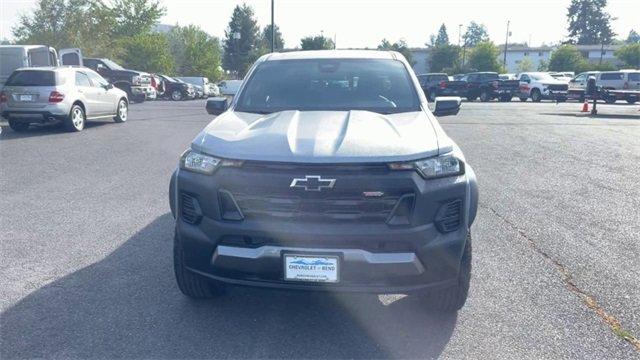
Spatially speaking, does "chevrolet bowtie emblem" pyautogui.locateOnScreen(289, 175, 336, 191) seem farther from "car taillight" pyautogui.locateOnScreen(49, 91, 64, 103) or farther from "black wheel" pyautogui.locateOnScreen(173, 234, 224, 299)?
"car taillight" pyautogui.locateOnScreen(49, 91, 64, 103)

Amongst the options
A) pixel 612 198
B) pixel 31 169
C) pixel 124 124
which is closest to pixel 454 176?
pixel 612 198

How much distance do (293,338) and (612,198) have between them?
18.6ft

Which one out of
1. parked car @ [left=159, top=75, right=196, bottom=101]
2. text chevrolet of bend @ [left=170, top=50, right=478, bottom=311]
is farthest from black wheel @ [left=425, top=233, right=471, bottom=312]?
parked car @ [left=159, top=75, right=196, bottom=101]

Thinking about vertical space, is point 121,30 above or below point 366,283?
above

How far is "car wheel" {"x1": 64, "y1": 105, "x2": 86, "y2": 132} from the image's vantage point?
46.5 feet

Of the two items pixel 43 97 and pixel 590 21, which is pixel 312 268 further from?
pixel 590 21

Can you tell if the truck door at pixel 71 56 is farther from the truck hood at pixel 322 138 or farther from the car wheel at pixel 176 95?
the truck hood at pixel 322 138

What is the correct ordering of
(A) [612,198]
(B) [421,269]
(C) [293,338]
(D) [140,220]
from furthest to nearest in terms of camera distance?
(A) [612,198]
(D) [140,220]
(C) [293,338]
(B) [421,269]

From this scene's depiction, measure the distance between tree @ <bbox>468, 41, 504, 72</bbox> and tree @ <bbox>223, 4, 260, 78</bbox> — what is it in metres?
31.8

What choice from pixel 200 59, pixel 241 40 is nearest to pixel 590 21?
pixel 241 40

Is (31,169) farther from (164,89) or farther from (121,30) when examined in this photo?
(121,30)

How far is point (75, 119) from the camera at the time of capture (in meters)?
14.4

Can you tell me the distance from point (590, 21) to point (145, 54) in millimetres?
91796

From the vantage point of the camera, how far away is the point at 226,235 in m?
3.28
